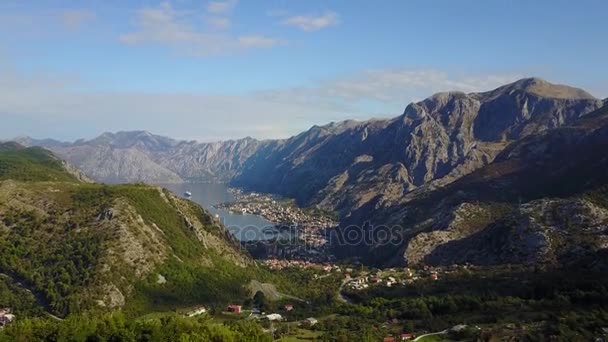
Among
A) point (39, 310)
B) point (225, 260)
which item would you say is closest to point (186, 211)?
point (225, 260)

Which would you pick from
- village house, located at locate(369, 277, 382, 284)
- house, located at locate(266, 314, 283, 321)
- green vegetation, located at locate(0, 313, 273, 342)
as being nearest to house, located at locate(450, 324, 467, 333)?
green vegetation, located at locate(0, 313, 273, 342)

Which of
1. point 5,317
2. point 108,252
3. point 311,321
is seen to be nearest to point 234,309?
point 311,321

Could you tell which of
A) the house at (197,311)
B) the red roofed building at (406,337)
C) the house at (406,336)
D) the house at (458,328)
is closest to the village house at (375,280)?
the house at (197,311)

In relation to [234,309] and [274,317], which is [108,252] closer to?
[234,309]

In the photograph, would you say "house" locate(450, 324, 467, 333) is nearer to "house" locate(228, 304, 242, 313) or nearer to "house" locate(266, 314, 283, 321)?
"house" locate(266, 314, 283, 321)

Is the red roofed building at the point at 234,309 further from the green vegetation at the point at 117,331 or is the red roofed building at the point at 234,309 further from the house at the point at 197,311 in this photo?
the green vegetation at the point at 117,331

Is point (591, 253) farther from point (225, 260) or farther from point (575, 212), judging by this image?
point (225, 260)
